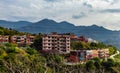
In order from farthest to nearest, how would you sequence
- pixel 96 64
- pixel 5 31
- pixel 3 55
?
1. pixel 5 31
2. pixel 96 64
3. pixel 3 55

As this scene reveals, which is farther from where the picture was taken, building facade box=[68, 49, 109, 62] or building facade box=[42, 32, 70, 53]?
building facade box=[42, 32, 70, 53]

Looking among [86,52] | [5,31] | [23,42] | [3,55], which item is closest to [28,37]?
[23,42]

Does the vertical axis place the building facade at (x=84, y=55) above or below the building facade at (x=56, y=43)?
below

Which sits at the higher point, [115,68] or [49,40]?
[49,40]

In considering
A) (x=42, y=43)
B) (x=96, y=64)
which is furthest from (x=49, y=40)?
(x=96, y=64)

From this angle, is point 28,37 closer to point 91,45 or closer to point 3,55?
point 91,45

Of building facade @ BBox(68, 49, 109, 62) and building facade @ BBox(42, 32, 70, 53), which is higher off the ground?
building facade @ BBox(42, 32, 70, 53)

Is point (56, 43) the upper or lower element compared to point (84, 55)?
upper

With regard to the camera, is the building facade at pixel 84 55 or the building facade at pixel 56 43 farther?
the building facade at pixel 56 43

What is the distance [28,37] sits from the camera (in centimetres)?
6738

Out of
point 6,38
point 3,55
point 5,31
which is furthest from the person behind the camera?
point 5,31

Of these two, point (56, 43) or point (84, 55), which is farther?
point (56, 43)

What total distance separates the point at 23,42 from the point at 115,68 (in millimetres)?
18824

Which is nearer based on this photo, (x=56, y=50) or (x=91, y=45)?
(x=56, y=50)
